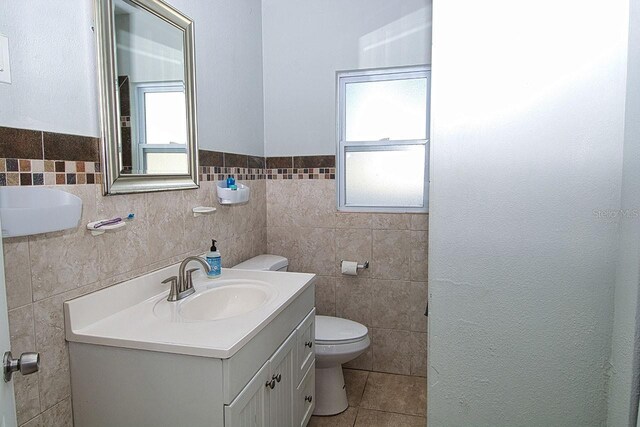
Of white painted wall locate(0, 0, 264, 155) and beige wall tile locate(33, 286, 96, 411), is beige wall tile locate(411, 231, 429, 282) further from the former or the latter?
beige wall tile locate(33, 286, 96, 411)

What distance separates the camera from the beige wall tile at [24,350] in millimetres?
1109

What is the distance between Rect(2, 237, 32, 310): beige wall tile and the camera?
1.08m

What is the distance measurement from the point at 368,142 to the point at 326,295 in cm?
108

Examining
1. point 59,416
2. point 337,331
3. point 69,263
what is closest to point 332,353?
point 337,331

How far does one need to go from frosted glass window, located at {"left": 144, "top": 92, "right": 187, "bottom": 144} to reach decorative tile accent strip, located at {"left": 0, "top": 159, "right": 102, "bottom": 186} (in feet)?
1.13

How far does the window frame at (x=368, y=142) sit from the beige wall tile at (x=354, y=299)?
492 mm

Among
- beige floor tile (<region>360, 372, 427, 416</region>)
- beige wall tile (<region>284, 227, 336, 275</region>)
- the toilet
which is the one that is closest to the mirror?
the toilet

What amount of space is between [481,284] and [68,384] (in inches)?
52.2

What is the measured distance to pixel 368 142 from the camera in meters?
2.67

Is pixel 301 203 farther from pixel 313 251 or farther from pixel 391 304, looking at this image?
pixel 391 304

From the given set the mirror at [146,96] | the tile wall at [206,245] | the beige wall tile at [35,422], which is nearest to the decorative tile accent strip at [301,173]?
the tile wall at [206,245]

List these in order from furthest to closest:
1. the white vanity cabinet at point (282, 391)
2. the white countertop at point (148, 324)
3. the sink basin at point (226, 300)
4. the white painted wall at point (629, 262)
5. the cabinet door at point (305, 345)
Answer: the cabinet door at point (305, 345) < the sink basin at point (226, 300) < the white vanity cabinet at point (282, 391) < the white countertop at point (148, 324) < the white painted wall at point (629, 262)

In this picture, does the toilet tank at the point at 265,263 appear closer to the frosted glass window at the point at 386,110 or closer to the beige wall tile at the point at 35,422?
the frosted glass window at the point at 386,110

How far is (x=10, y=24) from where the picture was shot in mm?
1080
